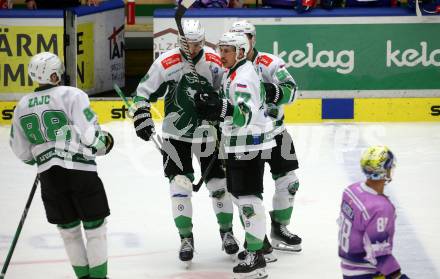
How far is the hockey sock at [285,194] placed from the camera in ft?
24.1

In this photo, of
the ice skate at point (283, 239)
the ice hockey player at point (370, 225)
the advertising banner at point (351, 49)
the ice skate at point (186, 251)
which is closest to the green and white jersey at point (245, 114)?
the ice skate at point (186, 251)

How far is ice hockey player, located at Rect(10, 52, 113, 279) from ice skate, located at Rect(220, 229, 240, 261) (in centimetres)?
106

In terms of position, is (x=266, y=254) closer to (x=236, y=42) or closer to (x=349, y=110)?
(x=236, y=42)

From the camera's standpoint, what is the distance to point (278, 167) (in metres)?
7.33

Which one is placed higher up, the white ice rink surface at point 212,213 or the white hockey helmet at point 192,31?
the white hockey helmet at point 192,31

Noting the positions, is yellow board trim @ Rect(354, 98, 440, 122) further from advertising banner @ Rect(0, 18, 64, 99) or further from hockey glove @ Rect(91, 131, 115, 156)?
hockey glove @ Rect(91, 131, 115, 156)

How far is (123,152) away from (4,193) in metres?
1.45

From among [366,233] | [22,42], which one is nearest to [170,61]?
[366,233]

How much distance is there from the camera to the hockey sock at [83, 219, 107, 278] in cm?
627

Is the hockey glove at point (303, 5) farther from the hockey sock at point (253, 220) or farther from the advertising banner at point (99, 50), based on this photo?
the hockey sock at point (253, 220)

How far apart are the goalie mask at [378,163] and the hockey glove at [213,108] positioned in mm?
1430

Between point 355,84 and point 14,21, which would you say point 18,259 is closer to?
point 14,21

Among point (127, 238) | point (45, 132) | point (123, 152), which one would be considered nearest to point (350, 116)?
point (123, 152)

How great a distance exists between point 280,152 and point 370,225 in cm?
218
